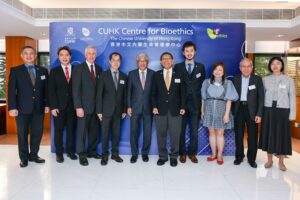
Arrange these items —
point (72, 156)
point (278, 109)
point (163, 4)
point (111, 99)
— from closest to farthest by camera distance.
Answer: point (278, 109) < point (111, 99) < point (72, 156) < point (163, 4)

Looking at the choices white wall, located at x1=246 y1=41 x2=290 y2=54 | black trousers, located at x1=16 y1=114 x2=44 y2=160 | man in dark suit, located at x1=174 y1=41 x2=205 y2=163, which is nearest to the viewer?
black trousers, located at x1=16 y1=114 x2=44 y2=160

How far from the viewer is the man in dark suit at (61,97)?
4.23 metres

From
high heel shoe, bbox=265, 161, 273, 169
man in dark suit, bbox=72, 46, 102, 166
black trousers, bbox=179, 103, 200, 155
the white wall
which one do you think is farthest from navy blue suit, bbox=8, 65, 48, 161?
the white wall

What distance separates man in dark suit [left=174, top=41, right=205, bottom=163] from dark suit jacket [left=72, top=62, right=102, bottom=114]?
129 centimetres

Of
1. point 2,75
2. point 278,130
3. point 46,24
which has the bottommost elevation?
point 278,130

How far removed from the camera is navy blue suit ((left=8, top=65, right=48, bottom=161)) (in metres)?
4.04

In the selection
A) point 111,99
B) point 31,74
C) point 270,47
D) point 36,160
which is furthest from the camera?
point 270,47

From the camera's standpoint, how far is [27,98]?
13.3ft

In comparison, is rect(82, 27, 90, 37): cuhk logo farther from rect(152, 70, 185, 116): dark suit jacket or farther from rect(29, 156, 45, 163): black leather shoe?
rect(29, 156, 45, 163): black leather shoe

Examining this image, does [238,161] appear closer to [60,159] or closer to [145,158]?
[145,158]

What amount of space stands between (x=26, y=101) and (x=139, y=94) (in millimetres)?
1572

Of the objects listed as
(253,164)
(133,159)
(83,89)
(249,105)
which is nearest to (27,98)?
(83,89)

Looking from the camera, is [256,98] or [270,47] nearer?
[256,98]

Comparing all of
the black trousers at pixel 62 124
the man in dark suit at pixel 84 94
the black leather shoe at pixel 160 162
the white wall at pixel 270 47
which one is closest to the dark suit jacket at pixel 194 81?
the black leather shoe at pixel 160 162
